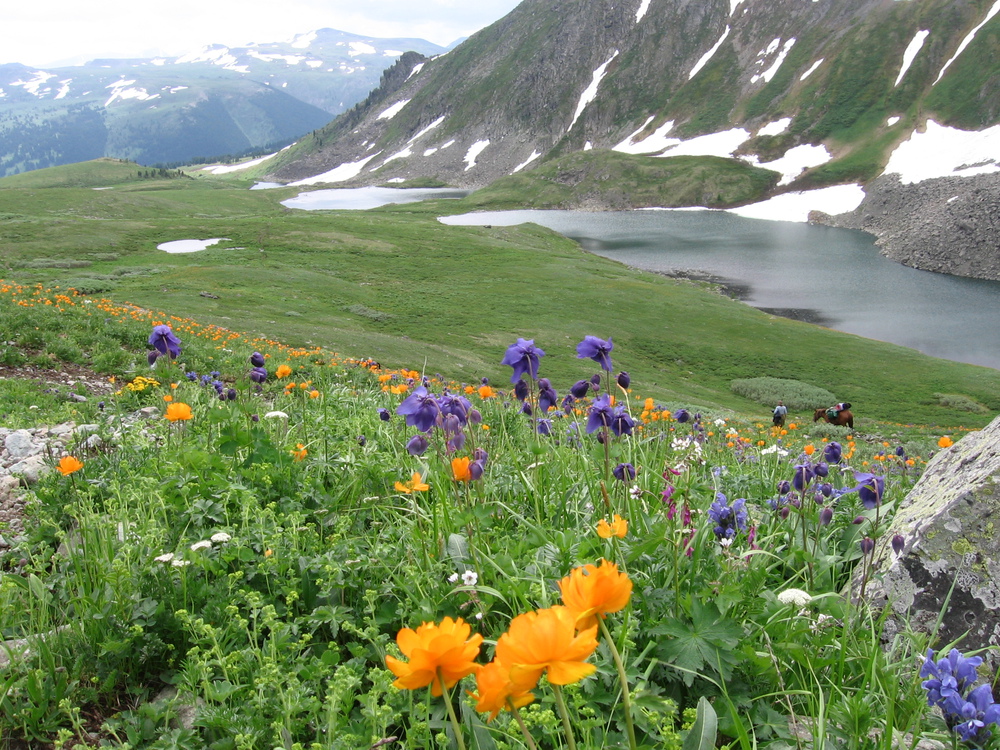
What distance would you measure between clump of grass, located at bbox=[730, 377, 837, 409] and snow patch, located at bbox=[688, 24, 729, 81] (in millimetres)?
169449

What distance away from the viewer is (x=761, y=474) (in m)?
5.84

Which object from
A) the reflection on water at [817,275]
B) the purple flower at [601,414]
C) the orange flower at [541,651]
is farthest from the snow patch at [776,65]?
the orange flower at [541,651]

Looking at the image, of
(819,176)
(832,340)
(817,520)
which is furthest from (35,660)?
(819,176)

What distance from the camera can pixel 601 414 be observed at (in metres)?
3.45

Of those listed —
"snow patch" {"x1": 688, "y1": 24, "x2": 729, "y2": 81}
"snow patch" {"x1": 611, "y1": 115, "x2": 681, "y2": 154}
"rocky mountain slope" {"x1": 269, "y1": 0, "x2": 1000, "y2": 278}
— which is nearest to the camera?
"rocky mountain slope" {"x1": 269, "y1": 0, "x2": 1000, "y2": 278}

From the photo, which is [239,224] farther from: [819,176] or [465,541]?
[819,176]

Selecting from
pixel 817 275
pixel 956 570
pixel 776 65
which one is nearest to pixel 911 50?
pixel 776 65

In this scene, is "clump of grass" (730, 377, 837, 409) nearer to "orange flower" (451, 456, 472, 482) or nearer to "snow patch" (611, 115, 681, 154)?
"orange flower" (451, 456, 472, 482)

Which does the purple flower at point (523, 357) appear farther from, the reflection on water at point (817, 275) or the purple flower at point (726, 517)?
the reflection on water at point (817, 275)

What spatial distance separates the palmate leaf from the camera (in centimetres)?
253

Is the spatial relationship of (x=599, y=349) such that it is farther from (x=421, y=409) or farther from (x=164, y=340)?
(x=164, y=340)

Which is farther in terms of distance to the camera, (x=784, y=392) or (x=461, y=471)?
(x=784, y=392)

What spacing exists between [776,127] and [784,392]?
138277 mm

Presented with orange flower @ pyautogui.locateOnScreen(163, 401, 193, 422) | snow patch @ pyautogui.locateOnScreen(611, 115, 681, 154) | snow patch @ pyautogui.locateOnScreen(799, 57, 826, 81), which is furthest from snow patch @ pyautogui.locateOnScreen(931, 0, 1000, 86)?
orange flower @ pyautogui.locateOnScreen(163, 401, 193, 422)
